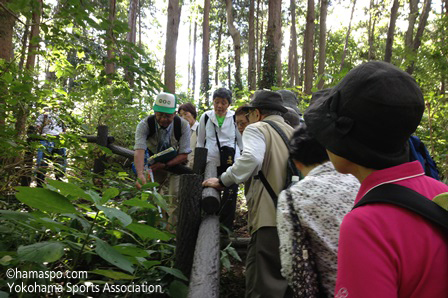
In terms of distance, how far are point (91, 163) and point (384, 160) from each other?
6378 millimetres

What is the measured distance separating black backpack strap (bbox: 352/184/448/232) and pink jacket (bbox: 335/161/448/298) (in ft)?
0.05

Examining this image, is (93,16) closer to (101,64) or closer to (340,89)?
(101,64)

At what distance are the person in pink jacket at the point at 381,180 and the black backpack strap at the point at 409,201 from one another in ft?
0.05

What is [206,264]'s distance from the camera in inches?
69.1

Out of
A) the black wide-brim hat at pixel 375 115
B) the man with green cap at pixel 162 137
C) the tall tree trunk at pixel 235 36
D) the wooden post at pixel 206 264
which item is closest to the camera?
the black wide-brim hat at pixel 375 115

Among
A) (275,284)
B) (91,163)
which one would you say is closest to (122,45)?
(275,284)

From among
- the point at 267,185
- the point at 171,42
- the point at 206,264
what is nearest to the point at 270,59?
the point at 171,42

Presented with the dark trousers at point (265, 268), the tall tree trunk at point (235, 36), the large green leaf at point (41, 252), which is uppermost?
the tall tree trunk at point (235, 36)

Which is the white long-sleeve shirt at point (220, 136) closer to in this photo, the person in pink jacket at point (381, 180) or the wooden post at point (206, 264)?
the wooden post at point (206, 264)

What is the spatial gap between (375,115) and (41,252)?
1.25 m

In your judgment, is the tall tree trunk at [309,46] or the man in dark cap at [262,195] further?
the tall tree trunk at [309,46]

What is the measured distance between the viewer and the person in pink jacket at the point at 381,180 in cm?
79

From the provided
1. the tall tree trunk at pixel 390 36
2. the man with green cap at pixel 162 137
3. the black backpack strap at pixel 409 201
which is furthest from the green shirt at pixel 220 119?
the tall tree trunk at pixel 390 36

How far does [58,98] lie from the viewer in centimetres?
364
